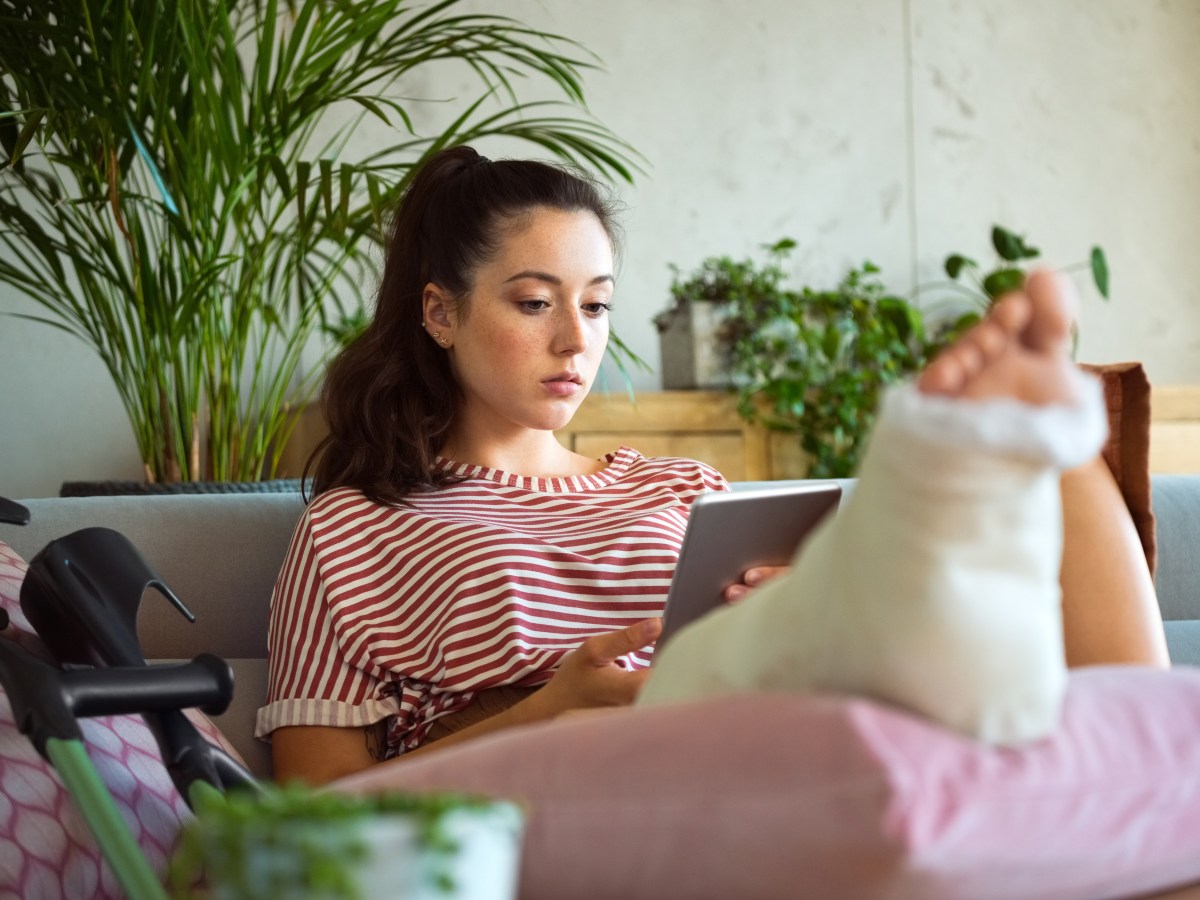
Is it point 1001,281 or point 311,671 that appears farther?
point 1001,281

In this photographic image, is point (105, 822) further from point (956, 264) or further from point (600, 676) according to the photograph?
point (956, 264)

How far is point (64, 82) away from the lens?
6.26ft

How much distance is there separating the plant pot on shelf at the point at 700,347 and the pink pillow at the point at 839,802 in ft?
8.33

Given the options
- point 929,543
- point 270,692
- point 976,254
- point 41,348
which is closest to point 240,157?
point 270,692

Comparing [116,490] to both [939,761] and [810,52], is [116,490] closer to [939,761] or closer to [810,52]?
[939,761]

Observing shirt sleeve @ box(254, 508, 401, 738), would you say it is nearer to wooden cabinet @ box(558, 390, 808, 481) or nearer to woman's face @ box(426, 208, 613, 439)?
woman's face @ box(426, 208, 613, 439)

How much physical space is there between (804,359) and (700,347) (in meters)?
0.26

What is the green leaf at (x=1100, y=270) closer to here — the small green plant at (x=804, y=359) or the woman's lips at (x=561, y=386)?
the small green plant at (x=804, y=359)

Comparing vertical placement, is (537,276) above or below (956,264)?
below

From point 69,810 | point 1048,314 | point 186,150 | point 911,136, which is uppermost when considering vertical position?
point 911,136

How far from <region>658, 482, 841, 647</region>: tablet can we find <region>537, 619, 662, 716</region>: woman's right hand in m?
0.02

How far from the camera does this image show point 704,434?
3.12 m

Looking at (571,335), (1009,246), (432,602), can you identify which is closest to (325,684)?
(432,602)

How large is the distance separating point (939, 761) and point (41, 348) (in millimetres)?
2948
